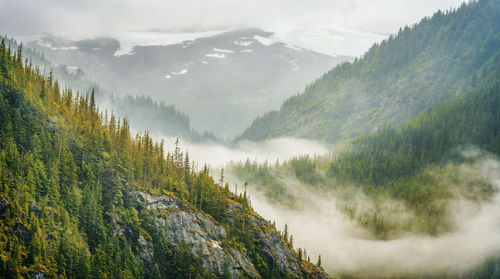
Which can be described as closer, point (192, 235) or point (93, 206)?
point (93, 206)

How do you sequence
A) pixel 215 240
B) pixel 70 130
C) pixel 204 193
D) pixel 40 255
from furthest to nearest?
1. pixel 204 193
2. pixel 215 240
3. pixel 70 130
4. pixel 40 255

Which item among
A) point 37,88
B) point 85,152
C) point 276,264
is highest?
point 37,88

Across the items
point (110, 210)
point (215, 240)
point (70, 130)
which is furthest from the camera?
point (215, 240)

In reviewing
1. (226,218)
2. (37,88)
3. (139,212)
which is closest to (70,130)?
(37,88)

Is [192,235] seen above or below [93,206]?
below

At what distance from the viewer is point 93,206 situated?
14675cm

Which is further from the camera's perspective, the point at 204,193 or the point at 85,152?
the point at 204,193

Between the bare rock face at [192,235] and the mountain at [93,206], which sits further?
the bare rock face at [192,235]

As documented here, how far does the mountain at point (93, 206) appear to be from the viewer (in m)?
126

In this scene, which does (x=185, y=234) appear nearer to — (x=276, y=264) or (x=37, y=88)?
(x=276, y=264)

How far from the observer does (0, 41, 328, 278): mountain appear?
12625 cm

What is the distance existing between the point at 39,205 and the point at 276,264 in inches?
3727

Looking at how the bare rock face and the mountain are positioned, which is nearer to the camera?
the mountain

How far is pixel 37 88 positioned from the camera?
17512 centimetres
